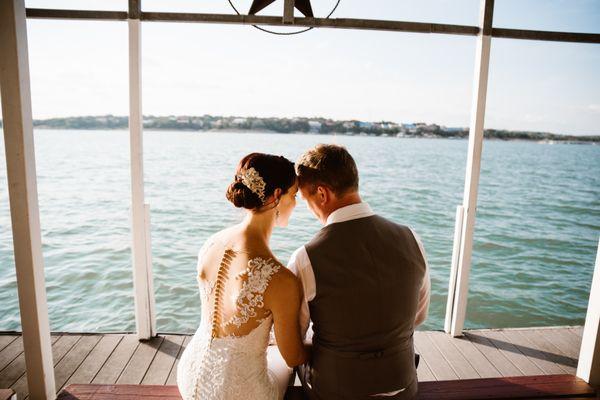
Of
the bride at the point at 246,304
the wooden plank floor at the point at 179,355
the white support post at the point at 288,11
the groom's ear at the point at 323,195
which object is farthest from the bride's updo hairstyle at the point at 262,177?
the wooden plank floor at the point at 179,355

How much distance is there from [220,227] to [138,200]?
8.49 meters

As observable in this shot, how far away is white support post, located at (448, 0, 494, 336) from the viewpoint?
101 inches

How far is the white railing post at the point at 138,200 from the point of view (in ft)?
8.14

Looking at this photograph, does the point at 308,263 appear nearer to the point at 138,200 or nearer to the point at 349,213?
the point at 349,213

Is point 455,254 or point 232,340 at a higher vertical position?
point 232,340

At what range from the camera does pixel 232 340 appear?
1450 millimetres

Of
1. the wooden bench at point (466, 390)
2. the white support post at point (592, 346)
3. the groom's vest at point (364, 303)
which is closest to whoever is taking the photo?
the groom's vest at point (364, 303)

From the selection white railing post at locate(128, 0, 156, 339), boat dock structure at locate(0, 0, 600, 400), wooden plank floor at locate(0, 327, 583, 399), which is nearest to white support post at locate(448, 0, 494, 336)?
boat dock structure at locate(0, 0, 600, 400)

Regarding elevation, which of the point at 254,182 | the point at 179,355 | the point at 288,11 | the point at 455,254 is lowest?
the point at 179,355

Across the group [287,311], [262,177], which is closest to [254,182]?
[262,177]

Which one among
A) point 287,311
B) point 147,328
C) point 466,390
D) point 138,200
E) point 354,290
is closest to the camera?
point 354,290

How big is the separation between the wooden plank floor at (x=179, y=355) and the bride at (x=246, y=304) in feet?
4.30

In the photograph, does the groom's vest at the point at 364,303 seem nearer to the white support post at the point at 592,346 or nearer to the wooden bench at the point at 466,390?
the wooden bench at the point at 466,390

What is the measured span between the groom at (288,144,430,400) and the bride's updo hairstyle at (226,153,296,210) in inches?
3.9
